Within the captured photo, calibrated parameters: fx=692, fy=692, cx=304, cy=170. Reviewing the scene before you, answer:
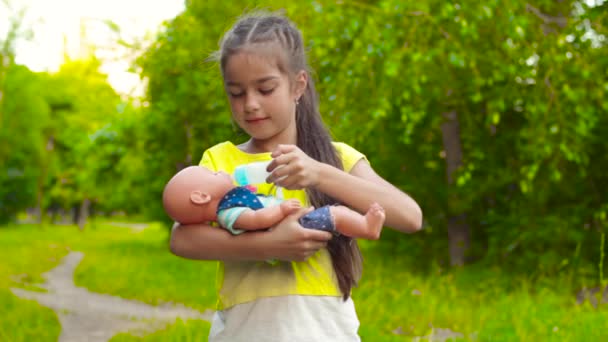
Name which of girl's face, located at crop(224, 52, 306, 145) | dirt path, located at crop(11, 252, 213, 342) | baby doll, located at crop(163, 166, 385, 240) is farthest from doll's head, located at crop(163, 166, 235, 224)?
dirt path, located at crop(11, 252, 213, 342)

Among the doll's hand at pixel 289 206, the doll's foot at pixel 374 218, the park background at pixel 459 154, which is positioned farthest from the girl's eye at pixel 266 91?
the park background at pixel 459 154

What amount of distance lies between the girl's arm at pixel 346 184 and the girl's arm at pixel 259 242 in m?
0.10

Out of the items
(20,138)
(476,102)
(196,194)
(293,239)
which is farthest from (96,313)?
(20,138)

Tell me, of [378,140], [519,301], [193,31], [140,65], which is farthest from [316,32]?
[140,65]

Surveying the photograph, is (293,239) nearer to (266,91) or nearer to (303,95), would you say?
(266,91)

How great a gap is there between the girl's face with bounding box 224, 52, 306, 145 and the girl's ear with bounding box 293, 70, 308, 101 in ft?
0.19

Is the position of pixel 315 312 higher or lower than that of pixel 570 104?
lower

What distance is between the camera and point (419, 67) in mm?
7230

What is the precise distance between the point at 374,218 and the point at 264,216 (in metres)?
0.32

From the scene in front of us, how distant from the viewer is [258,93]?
215cm

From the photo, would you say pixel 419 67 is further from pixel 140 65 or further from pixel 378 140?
pixel 140 65

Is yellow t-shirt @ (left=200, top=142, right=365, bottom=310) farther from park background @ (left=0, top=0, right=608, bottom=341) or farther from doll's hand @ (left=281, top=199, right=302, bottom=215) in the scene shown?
park background @ (left=0, top=0, right=608, bottom=341)

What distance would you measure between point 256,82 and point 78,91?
36.6m

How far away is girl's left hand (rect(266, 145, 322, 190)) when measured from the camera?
6.55 feet
